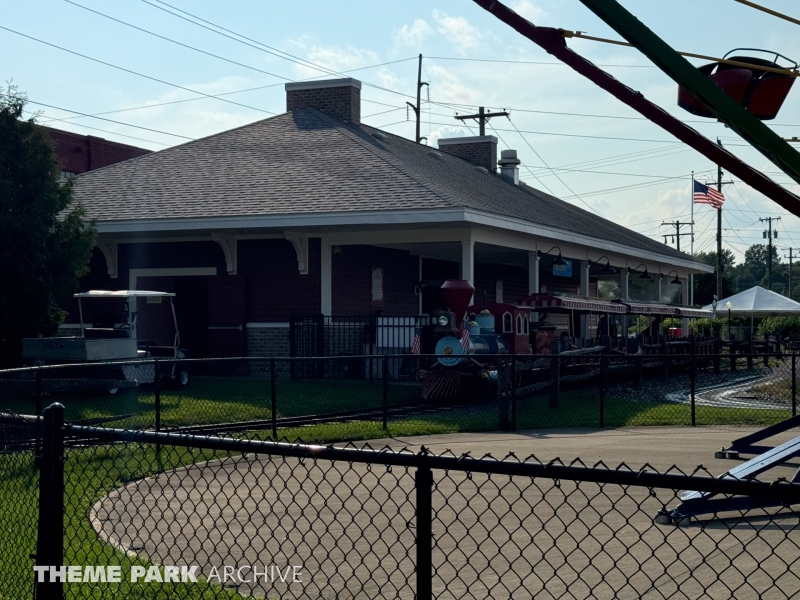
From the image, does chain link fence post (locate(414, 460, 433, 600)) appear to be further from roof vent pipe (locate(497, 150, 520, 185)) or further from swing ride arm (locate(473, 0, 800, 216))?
roof vent pipe (locate(497, 150, 520, 185))

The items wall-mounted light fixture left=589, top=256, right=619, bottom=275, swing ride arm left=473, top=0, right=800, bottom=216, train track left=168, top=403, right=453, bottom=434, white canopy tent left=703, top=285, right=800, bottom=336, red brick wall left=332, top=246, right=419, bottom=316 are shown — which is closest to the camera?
swing ride arm left=473, top=0, right=800, bottom=216

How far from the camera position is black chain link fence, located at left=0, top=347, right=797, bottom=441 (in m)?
13.5

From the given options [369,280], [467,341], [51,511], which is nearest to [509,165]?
[369,280]

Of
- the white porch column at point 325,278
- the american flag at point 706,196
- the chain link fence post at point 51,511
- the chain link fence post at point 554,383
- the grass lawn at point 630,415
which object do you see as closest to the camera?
the chain link fence post at point 51,511

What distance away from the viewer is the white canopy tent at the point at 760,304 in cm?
3838

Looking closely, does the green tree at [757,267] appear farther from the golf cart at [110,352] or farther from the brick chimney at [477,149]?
A: the golf cart at [110,352]

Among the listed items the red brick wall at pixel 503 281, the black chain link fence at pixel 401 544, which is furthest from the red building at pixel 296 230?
the black chain link fence at pixel 401 544

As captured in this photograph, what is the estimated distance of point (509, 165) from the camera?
1443 inches

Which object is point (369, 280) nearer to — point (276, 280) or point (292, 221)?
point (276, 280)

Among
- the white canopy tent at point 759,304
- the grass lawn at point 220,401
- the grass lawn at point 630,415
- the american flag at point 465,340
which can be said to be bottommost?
the grass lawn at point 630,415

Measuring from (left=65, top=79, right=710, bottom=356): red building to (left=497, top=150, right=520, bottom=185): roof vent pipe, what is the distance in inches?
300

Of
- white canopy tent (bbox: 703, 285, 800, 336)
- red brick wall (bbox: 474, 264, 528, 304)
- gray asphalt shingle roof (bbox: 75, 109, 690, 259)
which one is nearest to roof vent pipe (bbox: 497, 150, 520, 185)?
red brick wall (bbox: 474, 264, 528, 304)

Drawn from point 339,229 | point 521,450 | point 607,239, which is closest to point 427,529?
point 521,450

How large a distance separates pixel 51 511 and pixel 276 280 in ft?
60.2
